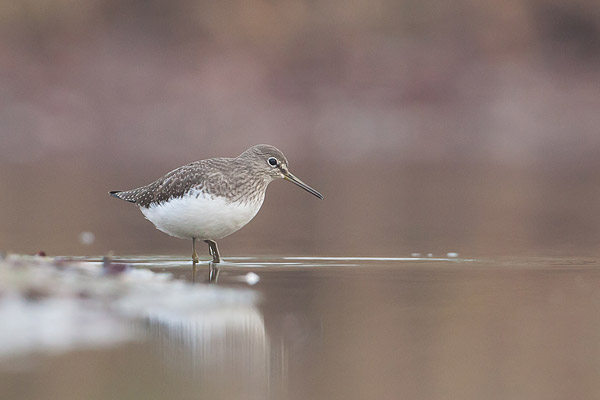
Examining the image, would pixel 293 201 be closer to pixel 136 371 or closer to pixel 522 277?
pixel 522 277

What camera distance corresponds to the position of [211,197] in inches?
443

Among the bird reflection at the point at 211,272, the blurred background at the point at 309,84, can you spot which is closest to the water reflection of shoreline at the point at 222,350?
the bird reflection at the point at 211,272

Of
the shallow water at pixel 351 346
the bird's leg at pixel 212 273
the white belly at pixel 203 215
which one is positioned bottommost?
the shallow water at pixel 351 346

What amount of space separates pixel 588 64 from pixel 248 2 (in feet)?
47.1

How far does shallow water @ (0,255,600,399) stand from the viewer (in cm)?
608

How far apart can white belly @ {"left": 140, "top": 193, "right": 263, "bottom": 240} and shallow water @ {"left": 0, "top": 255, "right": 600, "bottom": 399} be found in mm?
760

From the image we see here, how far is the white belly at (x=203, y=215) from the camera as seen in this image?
11.2 meters

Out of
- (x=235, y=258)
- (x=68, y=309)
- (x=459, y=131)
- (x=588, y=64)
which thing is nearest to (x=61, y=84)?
(x=459, y=131)

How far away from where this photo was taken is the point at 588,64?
44938mm

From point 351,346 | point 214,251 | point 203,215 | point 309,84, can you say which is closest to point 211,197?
point 203,215

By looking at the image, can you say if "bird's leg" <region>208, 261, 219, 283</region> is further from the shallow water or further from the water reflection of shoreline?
the water reflection of shoreline

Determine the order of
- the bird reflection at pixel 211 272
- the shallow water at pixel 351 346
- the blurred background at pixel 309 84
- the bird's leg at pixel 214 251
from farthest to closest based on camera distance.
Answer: the blurred background at pixel 309 84 < the bird's leg at pixel 214 251 < the bird reflection at pixel 211 272 < the shallow water at pixel 351 346

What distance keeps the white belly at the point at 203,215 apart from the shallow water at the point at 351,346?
76 centimetres

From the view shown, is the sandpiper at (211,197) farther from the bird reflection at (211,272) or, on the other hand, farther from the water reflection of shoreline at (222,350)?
the water reflection of shoreline at (222,350)
